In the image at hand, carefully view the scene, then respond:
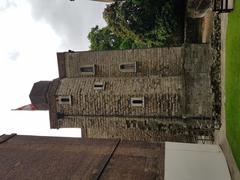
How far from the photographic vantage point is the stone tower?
60.1 feet

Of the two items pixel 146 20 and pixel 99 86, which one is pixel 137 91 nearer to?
pixel 99 86

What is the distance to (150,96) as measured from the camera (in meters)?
18.5

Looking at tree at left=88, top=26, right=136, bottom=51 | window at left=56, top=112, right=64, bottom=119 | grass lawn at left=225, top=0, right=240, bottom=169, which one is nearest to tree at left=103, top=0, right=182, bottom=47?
tree at left=88, top=26, right=136, bottom=51

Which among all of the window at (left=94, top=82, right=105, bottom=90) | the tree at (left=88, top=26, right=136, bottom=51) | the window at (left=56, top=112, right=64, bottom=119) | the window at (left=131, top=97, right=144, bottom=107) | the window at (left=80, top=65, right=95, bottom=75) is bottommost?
the window at (left=56, top=112, right=64, bottom=119)

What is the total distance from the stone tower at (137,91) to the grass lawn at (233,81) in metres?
3.49

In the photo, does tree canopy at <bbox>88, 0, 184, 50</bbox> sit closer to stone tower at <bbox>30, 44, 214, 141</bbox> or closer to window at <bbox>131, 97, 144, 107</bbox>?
stone tower at <bbox>30, 44, 214, 141</bbox>

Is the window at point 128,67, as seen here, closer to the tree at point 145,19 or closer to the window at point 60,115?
the window at point 60,115

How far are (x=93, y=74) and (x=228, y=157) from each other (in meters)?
9.68

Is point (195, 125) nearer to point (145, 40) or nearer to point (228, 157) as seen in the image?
point (228, 157)

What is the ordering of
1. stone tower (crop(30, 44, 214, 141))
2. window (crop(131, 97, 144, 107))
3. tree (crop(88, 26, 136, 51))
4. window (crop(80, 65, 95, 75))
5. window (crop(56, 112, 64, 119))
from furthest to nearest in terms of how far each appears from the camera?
tree (crop(88, 26, 136, 51)) < window (crop(80, 65, 95, 75)) < window (crop(56, 112, 64, 119)) < window (crop(131, 97, 144, 107)) < stone tower (crop(30, 44, 214, 141))

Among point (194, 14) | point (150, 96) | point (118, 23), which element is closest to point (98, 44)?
point (118, 23)

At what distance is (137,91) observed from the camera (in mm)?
18688

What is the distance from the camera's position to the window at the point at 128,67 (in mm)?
19797

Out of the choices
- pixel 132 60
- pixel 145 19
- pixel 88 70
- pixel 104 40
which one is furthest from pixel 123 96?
pixel 104 40
